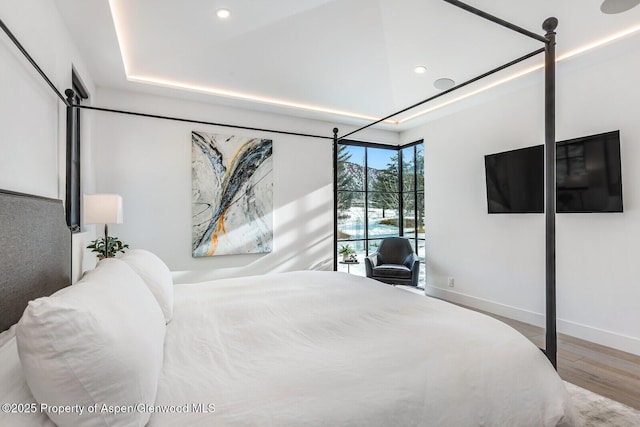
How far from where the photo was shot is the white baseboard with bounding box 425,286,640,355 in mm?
2934

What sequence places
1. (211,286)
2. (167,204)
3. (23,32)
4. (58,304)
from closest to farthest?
1. (58,304)
2. (23,32)
3. (211,286)
4. (167,204)

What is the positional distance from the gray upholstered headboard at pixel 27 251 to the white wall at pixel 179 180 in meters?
1.96

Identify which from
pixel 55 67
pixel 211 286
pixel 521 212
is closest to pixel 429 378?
pixel 211 286

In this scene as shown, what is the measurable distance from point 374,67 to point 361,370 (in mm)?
3239

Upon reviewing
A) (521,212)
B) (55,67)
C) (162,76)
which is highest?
(162,76)

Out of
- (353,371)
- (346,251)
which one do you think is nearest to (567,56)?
(346,251)

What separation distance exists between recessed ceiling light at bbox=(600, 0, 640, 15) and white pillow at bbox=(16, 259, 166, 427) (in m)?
3.62

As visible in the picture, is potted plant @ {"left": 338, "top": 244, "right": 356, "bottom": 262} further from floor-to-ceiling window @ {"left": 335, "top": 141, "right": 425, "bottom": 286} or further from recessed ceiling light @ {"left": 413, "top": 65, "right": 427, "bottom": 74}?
recessed ceiling light @ {"left": 413, "top": 65, "right": 427, "bottom": 74}

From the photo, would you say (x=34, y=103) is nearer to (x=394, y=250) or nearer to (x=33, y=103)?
(x=33, y=103)

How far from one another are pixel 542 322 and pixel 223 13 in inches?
171

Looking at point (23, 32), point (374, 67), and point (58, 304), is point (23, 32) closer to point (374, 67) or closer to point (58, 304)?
point (58, 304)

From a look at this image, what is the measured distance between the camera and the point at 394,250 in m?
5.04

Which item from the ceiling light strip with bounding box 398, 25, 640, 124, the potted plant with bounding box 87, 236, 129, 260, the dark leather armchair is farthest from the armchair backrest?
the potted plant with bounding box 87, 236, 129, 260

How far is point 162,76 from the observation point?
356 centimetres
